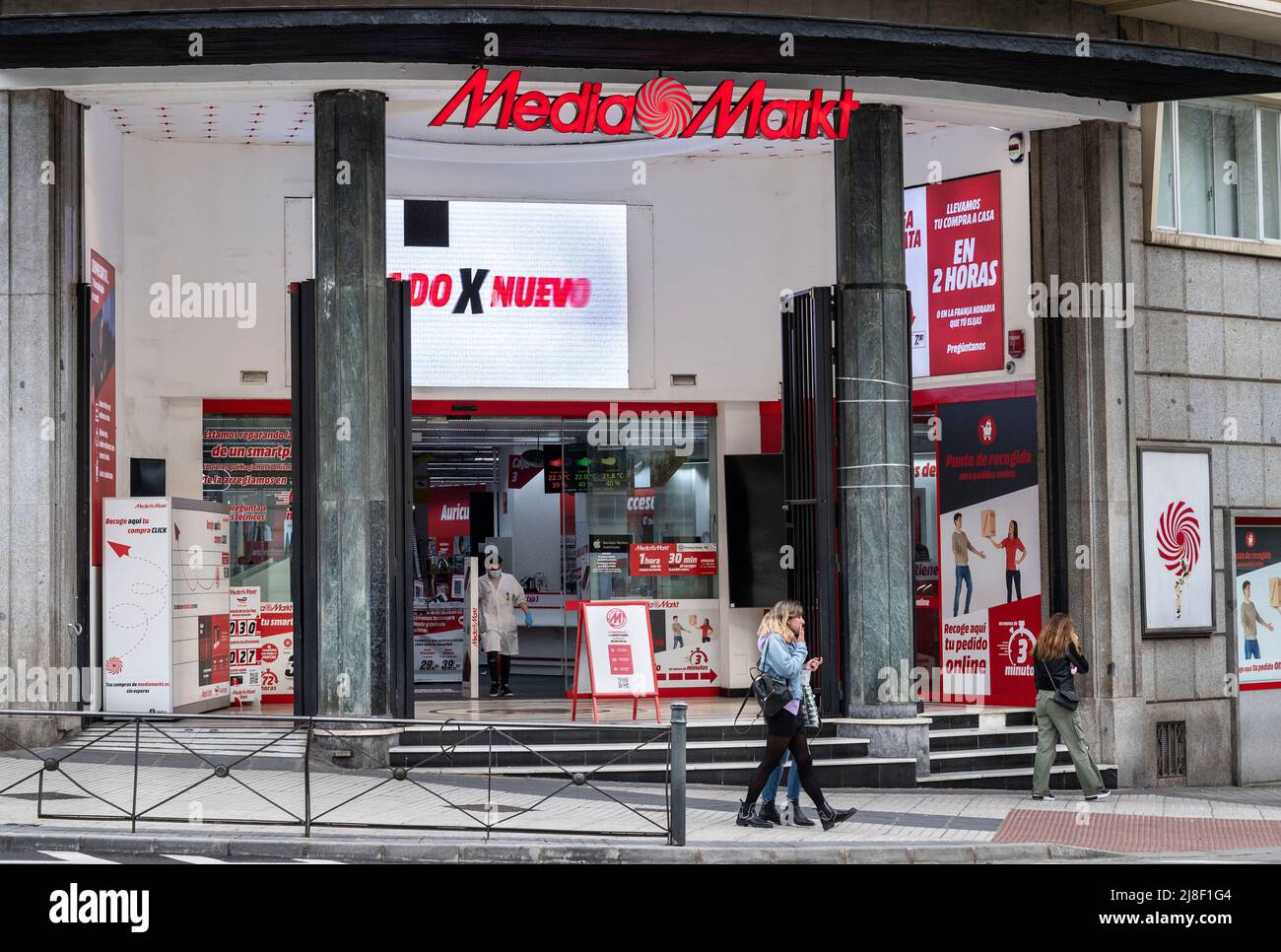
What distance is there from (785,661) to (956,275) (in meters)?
7.81

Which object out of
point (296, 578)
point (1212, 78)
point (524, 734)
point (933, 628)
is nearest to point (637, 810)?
point (524, 734)

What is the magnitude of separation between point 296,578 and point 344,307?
2629mm

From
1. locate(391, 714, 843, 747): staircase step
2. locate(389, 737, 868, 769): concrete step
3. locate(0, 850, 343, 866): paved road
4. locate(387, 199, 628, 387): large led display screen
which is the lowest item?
locate(0, 850, 343, 866): paved road

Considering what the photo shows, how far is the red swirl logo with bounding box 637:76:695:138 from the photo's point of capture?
48.7ft

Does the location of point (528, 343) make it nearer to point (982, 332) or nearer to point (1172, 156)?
point (982, 332)

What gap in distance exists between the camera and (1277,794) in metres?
16.5

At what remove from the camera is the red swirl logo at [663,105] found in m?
14.8

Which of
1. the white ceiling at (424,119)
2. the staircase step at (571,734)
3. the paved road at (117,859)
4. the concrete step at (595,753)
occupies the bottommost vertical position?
the paved road at (117,859)

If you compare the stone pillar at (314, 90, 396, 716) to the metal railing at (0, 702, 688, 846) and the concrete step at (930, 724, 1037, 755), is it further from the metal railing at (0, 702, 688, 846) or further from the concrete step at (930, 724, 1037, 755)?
the concrete step at (930, 724, 1037, 755)

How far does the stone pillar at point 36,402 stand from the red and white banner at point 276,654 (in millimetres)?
3963

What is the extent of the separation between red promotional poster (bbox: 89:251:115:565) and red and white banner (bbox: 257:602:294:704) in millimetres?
3420

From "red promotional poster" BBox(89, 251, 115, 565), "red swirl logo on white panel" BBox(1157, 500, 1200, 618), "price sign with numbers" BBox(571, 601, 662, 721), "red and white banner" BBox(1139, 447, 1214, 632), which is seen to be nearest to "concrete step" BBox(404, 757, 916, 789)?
"price sign with numbers" BBox(571, 601, 662, 721)

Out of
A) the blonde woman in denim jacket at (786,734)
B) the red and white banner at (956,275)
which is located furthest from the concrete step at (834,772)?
the red and white banner at (956,275)

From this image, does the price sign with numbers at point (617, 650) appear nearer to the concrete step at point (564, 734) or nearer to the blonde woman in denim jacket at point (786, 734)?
the concrete step at point (564, 734)
